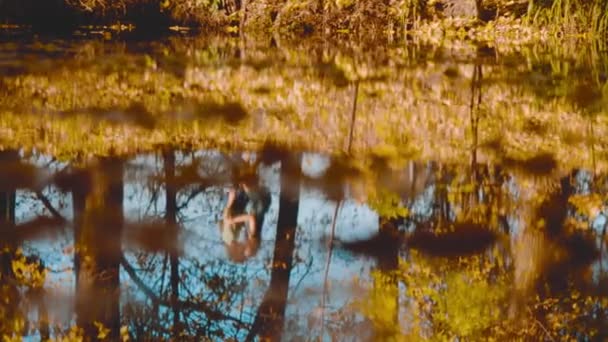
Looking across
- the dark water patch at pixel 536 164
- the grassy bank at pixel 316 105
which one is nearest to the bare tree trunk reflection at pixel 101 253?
the grassy bank at pixel 316 105

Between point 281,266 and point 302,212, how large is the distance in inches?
37.4

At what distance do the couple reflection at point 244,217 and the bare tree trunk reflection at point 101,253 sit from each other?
0.53m

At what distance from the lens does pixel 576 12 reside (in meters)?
16.2

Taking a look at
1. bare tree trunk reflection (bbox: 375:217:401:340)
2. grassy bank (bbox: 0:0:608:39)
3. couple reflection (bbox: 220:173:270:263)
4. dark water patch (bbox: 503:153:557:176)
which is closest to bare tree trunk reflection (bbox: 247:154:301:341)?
couple reflection (bbox: 220:173:270:263)

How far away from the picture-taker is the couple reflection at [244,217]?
14.2 ft

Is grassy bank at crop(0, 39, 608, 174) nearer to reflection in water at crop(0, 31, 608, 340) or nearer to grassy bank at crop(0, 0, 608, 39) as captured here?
reflection in water at crop(0, 31, 608, 340)

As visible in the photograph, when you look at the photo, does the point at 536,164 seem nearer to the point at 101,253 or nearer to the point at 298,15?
the point at 101,253

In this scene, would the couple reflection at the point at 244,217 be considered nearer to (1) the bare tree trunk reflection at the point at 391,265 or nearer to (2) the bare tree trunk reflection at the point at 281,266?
(2) the bare tree trunk reflection at the point at 281,266

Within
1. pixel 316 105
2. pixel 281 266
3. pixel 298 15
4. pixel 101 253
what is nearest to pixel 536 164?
pixel 281 266

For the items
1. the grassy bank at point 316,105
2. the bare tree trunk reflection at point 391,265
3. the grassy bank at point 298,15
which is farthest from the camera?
the grassy bank at point 298,15

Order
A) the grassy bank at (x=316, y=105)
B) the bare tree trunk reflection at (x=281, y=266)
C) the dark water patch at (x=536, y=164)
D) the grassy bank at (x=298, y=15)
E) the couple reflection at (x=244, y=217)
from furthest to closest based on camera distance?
the grassy bank at (x=298, y=15) < the grassy bank at (x=316, y=105) < the dark water patch at (x=536, y=164) < the couple reflection at (x=244, y=217) < the bare tree trunk reflection at (x=281, y=266)

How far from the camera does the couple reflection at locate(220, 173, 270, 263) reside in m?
4.33

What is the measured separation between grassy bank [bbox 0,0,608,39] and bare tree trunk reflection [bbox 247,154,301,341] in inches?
547

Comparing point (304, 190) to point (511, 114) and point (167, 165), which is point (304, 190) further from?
point (511, 114)
